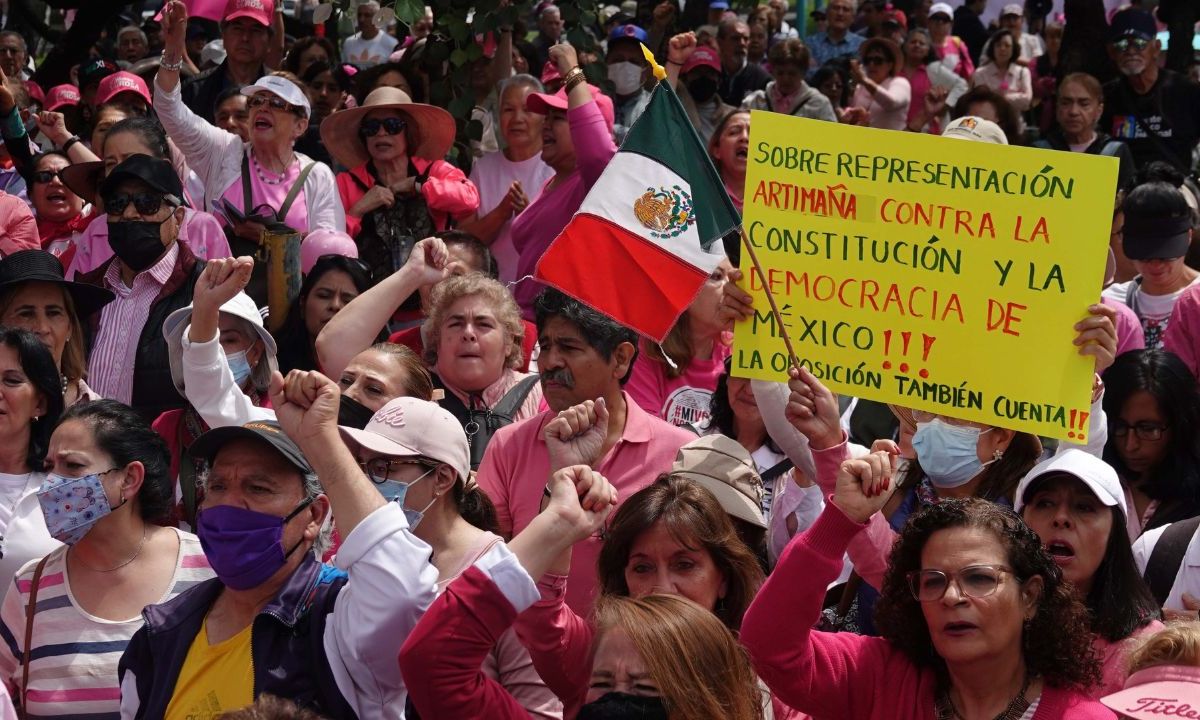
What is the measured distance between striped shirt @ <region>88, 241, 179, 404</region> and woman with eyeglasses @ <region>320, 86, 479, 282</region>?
137cm

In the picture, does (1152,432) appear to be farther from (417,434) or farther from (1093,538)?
(417,434)

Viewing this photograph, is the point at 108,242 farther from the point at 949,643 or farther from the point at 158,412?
the point at 949,643

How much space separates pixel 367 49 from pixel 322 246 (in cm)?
666

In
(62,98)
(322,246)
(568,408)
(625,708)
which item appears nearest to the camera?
(625,708)

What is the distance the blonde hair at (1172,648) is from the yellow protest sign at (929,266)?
108cm

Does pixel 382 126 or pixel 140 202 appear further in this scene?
pixel 382 126

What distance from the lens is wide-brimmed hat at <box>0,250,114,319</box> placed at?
22.7 ft

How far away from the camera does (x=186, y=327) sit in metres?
6.51

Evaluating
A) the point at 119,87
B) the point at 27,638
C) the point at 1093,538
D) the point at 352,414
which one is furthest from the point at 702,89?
the point at 27,638

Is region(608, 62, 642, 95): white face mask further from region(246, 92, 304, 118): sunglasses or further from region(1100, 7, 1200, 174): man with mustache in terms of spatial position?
region(246, 92, 304, 118): sunglasses

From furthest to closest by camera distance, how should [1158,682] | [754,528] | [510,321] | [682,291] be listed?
[510,321] → [682,291] → [754,528] → [1158,682]

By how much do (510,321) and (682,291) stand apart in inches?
41.0

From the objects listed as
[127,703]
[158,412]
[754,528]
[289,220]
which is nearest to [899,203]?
[754,528]

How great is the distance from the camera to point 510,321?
636 centimetres
